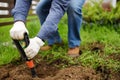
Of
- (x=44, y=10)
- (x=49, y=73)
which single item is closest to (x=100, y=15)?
(x=44, y=10)

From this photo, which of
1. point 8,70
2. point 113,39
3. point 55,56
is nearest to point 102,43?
point 113,39

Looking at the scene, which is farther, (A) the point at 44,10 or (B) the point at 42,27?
(A) the point at 44,10

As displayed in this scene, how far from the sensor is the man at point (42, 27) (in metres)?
2.56

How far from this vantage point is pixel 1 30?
4848mm

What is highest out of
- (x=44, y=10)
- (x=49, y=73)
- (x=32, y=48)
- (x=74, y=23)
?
(x=44, y=10)

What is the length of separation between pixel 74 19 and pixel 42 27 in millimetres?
869

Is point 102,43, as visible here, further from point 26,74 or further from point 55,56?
point 26,74

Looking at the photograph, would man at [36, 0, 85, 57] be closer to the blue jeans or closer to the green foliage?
the blue jeans

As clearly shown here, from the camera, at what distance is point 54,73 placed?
299 centimetres

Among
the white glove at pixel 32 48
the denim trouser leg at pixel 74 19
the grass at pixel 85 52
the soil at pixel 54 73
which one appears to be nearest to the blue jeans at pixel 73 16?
the denim trouser leg at pixel 74 19

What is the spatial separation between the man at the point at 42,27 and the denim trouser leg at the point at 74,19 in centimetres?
53

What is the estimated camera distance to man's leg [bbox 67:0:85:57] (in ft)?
11.4

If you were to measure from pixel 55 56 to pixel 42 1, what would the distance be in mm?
733

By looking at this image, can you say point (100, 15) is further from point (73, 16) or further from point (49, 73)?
point (49, 73)
